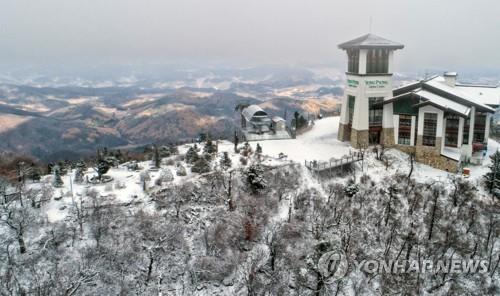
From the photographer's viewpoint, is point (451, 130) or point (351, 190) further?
point (451, 130)

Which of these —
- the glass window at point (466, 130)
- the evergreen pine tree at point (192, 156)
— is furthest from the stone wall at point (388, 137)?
the evergreen pine tree at point (192, 156)

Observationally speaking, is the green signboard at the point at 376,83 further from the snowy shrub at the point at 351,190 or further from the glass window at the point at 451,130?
the snowy shrub at the point at 351,190

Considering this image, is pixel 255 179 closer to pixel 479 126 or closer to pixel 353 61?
pixel 353 61

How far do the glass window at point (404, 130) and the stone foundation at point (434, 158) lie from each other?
5.08 feet

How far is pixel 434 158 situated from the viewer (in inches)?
1478

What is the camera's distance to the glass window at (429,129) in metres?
37.4

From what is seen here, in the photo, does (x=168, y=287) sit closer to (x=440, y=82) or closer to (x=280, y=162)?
(x=280, y=162)

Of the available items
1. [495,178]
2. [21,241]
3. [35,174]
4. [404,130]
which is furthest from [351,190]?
[35,174]

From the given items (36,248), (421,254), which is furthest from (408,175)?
(36,248)

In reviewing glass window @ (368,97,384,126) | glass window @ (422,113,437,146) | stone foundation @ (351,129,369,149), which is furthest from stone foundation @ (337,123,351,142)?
glass window @ (422,113,437,146)

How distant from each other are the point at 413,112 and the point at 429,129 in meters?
2.51

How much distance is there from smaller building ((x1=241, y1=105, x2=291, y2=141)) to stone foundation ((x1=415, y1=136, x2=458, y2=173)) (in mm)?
15897

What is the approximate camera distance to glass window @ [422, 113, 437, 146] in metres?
37.4

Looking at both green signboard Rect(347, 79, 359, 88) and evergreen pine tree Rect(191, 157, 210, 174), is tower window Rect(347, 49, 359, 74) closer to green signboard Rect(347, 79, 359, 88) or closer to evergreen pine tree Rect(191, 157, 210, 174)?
green signboard Rect(347, 79, 359, 88)
